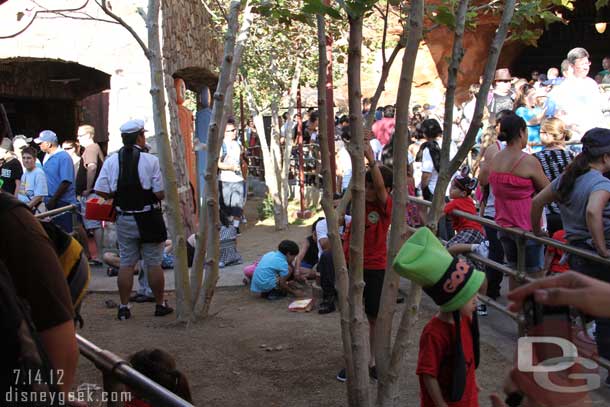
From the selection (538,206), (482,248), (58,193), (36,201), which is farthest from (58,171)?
(538,206)

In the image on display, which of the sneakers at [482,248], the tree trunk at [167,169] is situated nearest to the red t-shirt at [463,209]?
the sneakers at [482,248]

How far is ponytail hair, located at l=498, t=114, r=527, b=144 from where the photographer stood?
5891 mm

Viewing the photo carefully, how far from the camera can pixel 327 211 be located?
4.28m

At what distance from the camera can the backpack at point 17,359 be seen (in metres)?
1.73

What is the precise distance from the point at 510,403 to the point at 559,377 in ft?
0.47

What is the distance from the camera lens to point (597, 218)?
4816 mm

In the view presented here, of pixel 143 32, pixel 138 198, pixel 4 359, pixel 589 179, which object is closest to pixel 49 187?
pixel 143 32

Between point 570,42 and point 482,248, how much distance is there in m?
19.1

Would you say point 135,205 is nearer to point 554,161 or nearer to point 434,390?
point 554,161

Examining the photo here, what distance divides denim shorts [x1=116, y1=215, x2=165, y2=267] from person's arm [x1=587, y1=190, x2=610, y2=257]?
381 centimetres

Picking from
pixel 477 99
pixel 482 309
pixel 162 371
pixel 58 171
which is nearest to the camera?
pixel 162 371

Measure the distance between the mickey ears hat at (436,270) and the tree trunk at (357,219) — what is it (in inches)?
38.0

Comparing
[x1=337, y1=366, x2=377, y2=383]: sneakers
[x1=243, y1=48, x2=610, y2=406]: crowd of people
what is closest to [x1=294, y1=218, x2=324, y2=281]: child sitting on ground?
[x1=243, y1=48, x2=610, y2=406]: crowd of people

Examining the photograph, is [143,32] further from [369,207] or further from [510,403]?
[510,403]
